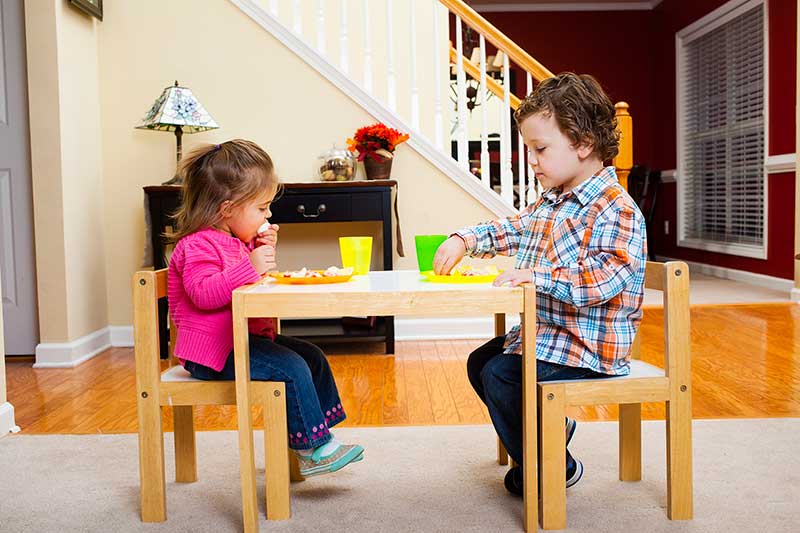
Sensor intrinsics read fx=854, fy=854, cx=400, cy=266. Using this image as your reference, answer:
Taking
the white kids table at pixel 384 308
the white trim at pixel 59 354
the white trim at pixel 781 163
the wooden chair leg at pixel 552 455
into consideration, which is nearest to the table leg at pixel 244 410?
the white kids table at pixel 384 308

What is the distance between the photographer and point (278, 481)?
1.78m

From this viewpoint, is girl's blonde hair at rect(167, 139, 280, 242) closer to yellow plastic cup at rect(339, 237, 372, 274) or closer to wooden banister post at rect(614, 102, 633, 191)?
yellow plastic cup at rect(339, 237, 372, 274)

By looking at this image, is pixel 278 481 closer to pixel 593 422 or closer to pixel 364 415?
pixel 364 415

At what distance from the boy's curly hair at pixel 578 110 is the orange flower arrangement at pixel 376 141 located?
6.57 feet

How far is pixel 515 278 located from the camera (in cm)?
165

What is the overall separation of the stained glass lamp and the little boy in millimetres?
2149

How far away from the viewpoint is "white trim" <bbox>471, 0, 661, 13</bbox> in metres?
8.73

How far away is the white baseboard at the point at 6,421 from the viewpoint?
2496 mm

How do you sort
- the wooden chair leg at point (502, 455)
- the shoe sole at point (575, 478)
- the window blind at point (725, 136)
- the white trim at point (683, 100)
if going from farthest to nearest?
the window blind at point (725, 136)
the white trim at point (683, 100)
the wooden chair leg at point (502, 455)
the shoe sole at point (575, 478)

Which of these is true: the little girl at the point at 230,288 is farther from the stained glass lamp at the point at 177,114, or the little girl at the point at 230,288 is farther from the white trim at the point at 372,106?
the white trim at the point at 372,106

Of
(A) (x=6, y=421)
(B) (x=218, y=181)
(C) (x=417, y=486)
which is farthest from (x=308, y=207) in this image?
(C) (x=417, y=486)

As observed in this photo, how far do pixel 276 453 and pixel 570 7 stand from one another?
7926 millimetres

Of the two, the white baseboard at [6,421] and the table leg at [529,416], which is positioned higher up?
the table leg at [529,416]

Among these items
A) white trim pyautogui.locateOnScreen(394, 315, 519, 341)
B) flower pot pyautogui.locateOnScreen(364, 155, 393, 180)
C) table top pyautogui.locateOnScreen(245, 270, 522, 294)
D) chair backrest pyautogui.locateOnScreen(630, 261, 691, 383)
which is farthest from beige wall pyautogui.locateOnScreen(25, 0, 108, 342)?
chair backrest pyautogui.locateOnScreen(630, 261, 691, 383)
